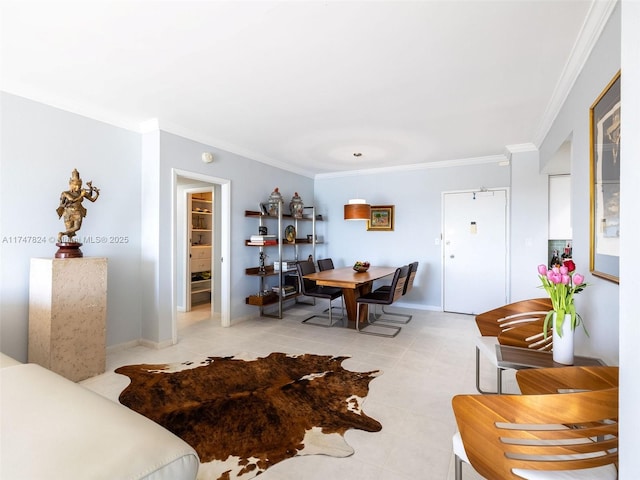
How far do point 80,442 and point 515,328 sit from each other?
Answer: 2.46 metres

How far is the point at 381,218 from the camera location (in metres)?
5.76

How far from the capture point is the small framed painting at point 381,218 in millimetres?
5684

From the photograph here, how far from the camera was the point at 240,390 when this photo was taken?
102 inches

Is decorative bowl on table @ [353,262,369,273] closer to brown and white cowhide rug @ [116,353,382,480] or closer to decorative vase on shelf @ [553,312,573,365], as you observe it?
brown and white cowhide rug @ [116,353,382,480]

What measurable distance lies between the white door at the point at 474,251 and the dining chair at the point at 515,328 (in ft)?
8.23

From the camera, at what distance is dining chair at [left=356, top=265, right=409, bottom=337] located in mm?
3938

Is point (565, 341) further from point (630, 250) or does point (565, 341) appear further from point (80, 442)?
point (80, 442)

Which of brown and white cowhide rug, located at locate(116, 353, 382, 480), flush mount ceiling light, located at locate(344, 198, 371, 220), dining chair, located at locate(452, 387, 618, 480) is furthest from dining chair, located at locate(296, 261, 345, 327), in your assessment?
dining chair, located at locate(452, 387, 618, 480)

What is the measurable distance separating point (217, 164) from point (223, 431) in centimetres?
319

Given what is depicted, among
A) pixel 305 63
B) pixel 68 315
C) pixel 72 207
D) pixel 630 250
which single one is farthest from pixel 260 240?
pixel 630 250

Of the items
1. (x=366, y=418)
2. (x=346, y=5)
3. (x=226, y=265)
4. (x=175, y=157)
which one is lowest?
(x=366, y=418)

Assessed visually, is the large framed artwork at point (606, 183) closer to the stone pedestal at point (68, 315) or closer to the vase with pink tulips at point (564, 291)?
the vase with pink tulips at point (564, 291)

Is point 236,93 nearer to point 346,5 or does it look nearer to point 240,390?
point 346,5

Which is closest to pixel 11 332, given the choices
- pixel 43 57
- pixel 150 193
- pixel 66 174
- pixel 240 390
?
pixel 66 174
